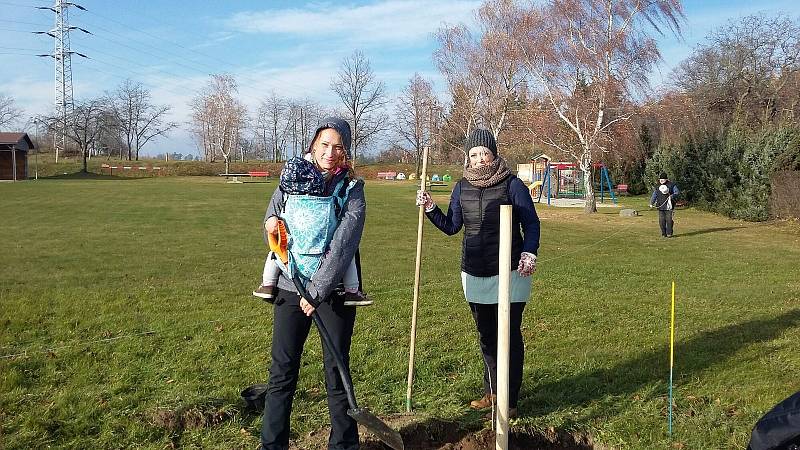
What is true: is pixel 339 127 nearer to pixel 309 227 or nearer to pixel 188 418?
pixel 309 227

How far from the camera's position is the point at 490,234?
443 cm

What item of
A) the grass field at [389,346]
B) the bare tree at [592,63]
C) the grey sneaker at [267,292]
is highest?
the bare tree at [592,63]

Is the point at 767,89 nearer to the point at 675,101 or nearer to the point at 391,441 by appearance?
the point at 675,101

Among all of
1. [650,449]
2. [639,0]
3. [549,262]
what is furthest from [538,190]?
[650,449]

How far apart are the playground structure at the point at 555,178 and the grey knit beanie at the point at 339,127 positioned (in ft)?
98.4

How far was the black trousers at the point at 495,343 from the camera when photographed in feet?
14.5

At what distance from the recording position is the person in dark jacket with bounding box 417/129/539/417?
4363mm

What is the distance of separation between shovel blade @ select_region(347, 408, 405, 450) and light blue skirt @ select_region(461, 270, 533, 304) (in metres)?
1.22

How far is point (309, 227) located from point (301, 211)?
102 mm

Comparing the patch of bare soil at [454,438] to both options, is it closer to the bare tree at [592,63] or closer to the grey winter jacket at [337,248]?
the grey winter jacket at [337,248]

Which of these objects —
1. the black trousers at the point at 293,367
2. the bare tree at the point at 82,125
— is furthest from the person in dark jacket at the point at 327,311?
the bare tree at the point at 82,125

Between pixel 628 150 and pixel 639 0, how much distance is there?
7.50 metres

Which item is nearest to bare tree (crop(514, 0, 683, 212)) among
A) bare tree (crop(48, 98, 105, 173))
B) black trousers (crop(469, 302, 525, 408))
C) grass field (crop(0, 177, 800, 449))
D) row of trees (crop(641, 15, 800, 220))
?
row of trees (crop(641, 15, 800, 220))

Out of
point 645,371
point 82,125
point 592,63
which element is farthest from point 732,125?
point 82,125
